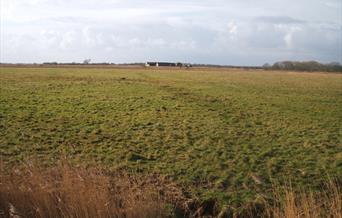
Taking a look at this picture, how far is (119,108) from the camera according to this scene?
24203 mm

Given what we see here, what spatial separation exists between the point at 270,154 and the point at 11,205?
9334 millimetres

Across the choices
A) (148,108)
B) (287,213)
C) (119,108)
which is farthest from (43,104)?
(287,213)

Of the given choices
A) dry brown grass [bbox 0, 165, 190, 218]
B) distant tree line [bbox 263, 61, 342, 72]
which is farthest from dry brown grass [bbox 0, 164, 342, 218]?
distant tree line [bbox 263, 61, 342, 72]

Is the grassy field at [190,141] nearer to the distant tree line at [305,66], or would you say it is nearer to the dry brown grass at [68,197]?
the dry brown grass at [68,197]

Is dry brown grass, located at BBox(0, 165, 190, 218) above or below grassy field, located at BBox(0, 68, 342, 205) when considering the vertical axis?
above

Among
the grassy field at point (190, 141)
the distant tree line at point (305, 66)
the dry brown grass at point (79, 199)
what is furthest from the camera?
the distant tree line at point (305, 66)

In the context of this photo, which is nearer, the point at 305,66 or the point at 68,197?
the point at 68,197

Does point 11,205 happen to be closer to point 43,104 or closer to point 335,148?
point 335,148

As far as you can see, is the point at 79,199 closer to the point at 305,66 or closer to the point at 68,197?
the point at 68,197

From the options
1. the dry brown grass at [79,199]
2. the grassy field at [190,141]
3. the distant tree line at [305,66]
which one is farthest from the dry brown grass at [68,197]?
the distant tree line at [305,66]

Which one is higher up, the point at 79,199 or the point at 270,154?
the point at 79,199

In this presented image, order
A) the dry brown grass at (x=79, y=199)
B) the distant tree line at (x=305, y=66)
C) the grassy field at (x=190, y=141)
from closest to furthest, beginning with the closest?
the dry brown grass at (x=79, y=199), the grassy field at (x=190, y=141), the distant tree line at (x=305, y=66)

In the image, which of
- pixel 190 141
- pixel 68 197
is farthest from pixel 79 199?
pixel 190 141

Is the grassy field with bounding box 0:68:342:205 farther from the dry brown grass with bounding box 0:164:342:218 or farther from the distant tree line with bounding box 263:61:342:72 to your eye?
the distant tree line with bounding box 263:61:342:72
